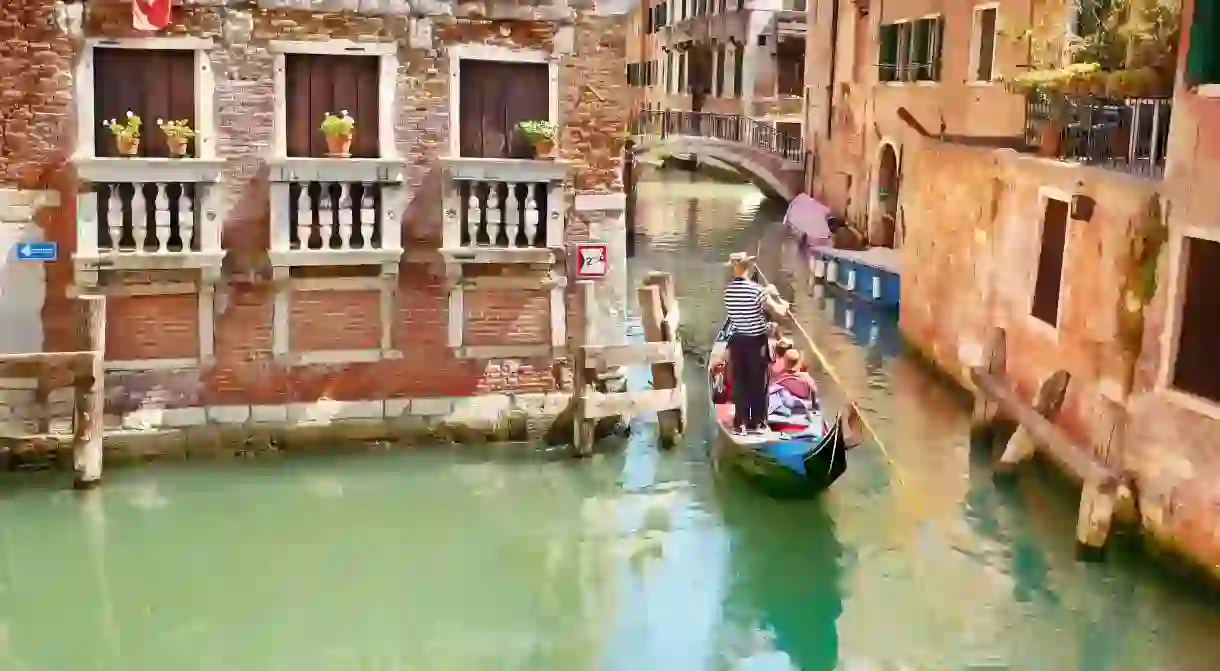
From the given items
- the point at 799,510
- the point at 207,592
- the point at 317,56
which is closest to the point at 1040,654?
the point at 799,510

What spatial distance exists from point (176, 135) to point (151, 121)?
0.70ft

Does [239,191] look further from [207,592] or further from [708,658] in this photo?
[708,658]

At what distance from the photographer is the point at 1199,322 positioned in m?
5.75

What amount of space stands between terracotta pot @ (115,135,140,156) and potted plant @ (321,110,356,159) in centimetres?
97

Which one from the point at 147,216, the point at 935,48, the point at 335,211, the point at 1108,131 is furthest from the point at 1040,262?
the point at 935,48

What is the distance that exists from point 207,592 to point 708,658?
2245 mm

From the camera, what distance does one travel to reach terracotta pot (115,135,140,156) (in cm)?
651

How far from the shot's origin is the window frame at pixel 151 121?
256 inches

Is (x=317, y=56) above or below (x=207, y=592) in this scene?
above

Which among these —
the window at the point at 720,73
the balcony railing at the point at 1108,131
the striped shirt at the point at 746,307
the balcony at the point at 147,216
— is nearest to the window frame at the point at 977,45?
the balcony railing at the point at 1108,131

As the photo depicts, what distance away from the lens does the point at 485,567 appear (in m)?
6.04

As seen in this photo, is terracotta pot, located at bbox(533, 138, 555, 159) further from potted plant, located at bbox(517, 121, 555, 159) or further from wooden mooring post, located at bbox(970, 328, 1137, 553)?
wooden mooring post, located at bbox(970, 328, 1137, 553)

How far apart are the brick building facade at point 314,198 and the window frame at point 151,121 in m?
0.01

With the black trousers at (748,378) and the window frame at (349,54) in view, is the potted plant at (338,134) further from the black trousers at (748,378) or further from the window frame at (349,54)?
the black trousers at (748,378)
